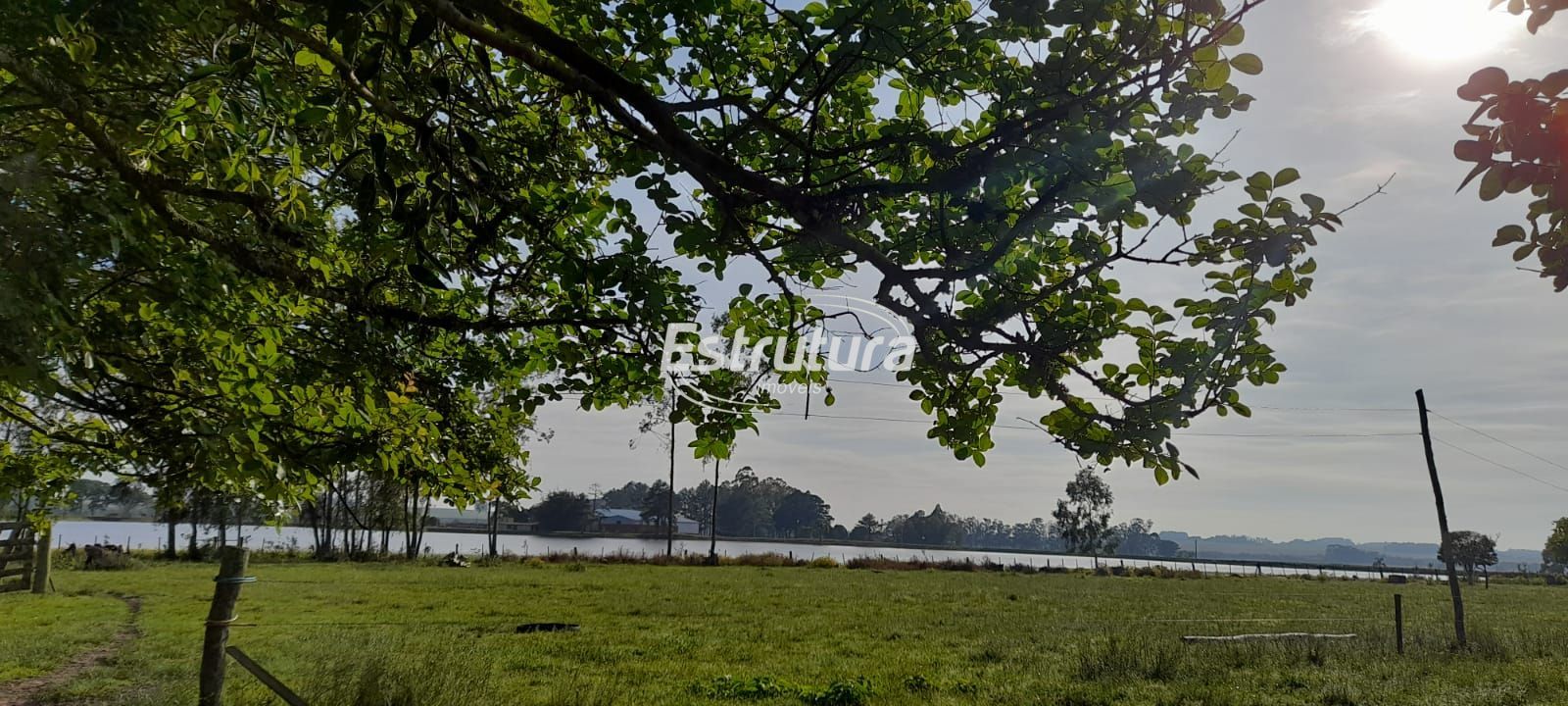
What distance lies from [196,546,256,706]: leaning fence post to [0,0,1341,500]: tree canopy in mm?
785

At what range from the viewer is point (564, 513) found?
364ft

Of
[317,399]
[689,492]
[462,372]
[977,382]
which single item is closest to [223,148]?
[317,399]

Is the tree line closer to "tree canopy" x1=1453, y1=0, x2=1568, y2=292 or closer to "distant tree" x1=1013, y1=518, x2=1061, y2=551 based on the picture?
"distant tree" x1=1013, y1=518, x2=1061, y2=551

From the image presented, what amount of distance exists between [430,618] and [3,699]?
8.39 m

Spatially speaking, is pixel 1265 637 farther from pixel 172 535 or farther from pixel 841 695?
pixel 172 535

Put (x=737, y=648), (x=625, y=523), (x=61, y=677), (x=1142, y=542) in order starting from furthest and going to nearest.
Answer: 1. (x=1142, y=542)
2. (x=625, y=523)
3. (x=737, y=648)
4. (x=61, y=677)

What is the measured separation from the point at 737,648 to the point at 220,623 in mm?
9882

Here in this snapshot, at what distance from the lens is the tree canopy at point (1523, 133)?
1440mm

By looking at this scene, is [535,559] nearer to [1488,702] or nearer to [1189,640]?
[1189,640]

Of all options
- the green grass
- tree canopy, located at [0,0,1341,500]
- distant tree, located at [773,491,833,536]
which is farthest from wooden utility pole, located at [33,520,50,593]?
distant tree, located at [773,491,833,536]

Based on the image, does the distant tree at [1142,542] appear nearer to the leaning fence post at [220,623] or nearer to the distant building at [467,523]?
the distant building at [467,523]

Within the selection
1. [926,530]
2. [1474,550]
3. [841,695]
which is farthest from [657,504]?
[841,695]

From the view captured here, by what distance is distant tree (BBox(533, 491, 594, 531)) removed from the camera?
11069cm

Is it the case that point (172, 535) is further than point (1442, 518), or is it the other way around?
point (172, 535)
